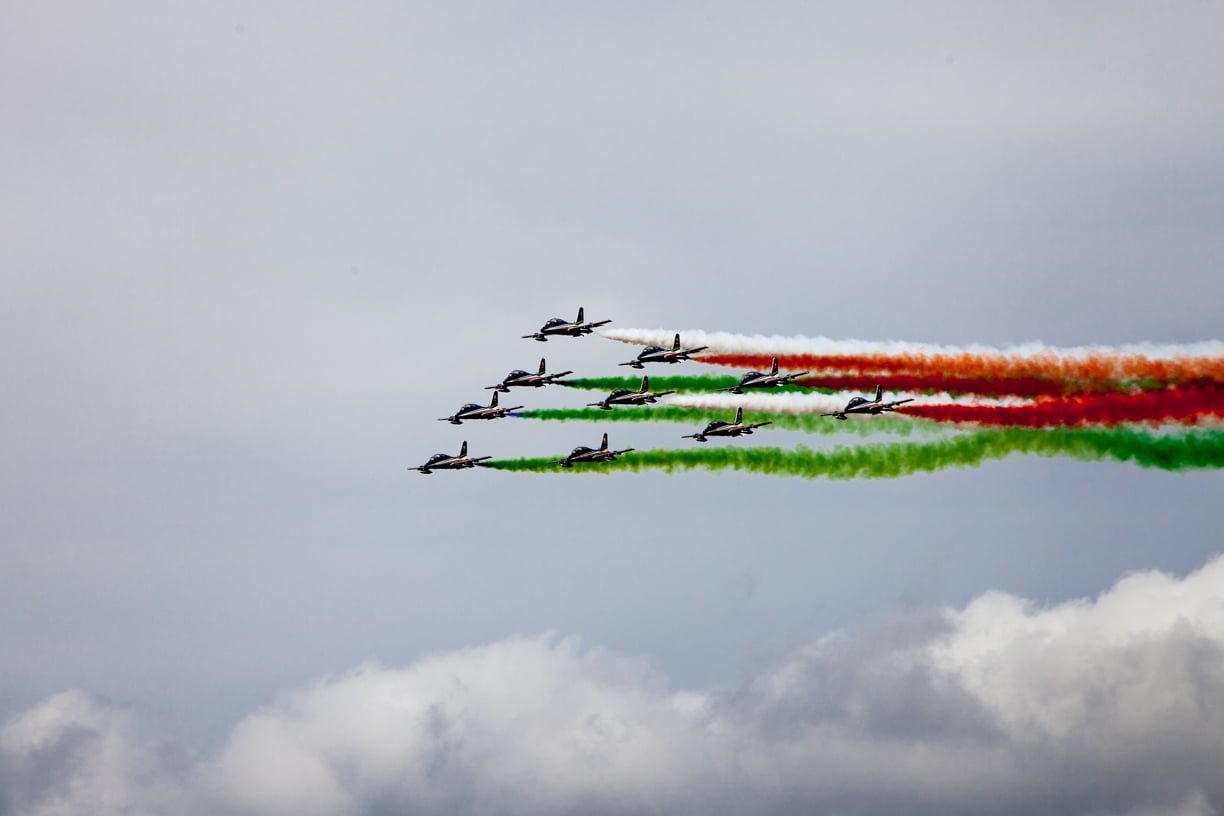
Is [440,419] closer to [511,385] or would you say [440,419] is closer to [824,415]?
[511,385]

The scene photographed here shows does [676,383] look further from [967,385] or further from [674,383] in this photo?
[967,385]

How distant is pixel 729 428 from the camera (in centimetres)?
15462

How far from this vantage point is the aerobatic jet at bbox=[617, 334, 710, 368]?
500 ft

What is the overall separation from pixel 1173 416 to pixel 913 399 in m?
19.7

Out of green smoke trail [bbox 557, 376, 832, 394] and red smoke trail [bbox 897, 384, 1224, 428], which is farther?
green smoke trail [bbox 557, 376, 832, 394]

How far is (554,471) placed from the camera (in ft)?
541

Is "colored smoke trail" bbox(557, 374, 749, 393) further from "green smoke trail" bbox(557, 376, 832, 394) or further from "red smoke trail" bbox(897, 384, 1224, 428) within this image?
"red smoke trail" bbox(897, 384, 1224, 428)

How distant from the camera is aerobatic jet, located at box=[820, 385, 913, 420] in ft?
478

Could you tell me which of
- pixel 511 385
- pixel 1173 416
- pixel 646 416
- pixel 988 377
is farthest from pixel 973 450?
pixel 511 385

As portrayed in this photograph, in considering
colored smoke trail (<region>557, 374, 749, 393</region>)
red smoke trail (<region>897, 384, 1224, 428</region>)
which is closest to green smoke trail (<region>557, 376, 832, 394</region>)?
colored smoke trail (<region>557, 374, 749, 393</region>)

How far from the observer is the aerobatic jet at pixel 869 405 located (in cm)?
14562

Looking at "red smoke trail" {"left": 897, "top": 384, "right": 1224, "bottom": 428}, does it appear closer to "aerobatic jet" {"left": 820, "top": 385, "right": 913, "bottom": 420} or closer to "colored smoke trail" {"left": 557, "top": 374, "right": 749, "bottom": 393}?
"aerobatic jet" {"left": 820, "top": 385, "right": 913, "bottom": 420}

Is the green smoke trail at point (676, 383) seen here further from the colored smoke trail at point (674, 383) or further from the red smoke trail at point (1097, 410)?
the red smoke trail at point (1097, 410)

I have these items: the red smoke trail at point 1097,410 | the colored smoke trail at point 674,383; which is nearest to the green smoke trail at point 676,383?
the colored smoke trail at point 674,383
